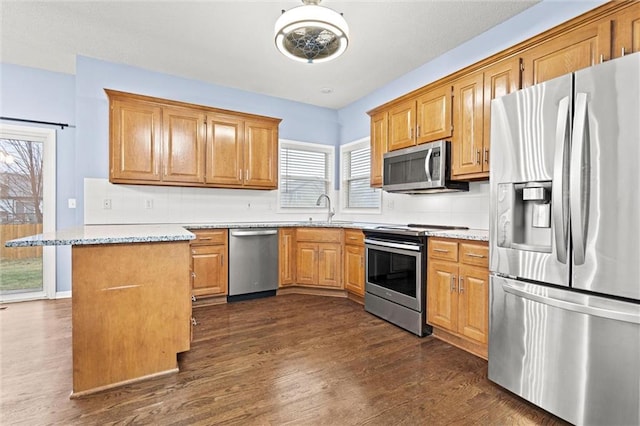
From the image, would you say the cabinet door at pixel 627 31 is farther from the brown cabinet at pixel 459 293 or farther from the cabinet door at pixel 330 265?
the cabinet door at pixel 330 265

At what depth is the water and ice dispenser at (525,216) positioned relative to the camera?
1756mm

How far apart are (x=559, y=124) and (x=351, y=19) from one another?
1.91m

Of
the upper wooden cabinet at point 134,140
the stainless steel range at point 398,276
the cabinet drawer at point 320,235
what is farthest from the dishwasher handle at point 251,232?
the stainless steel range at point 398,276

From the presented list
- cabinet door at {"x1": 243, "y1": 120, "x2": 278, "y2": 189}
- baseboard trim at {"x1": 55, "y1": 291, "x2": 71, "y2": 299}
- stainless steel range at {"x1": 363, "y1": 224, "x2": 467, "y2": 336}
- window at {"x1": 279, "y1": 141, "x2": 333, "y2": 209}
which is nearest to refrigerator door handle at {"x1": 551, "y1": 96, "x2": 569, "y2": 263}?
stainless steel range at {"x1": 363, "y1": 224, "x2": 467, "y2": 336}

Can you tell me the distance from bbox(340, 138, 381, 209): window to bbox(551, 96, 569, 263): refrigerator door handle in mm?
2672

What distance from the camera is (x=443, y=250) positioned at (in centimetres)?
261

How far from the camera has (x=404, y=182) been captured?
3275 millimetres

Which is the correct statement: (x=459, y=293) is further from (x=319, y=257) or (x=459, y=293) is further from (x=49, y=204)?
(x=49, y=204)

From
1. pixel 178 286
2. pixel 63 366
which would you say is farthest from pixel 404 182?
pixel 63 366

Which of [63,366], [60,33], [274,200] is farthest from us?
[274,200]

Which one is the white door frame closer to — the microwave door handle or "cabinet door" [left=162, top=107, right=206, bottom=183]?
"cabinet door" [left=162, top=107, right=206, bottom=183]

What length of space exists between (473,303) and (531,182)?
3.40ft

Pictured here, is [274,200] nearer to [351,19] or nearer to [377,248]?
[377,248]

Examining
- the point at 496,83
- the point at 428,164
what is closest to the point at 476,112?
the point at 496,83
